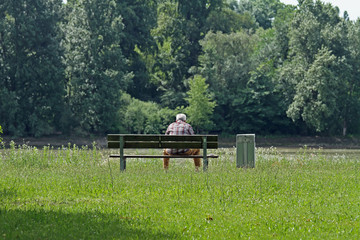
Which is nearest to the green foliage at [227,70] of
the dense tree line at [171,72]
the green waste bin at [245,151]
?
the dense tree line at [171,72]

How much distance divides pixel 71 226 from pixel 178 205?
2049 mm

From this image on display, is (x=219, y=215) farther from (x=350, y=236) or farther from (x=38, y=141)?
(x=38, y=141)

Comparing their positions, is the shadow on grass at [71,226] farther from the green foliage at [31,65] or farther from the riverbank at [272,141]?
the green foliage at [31,65]

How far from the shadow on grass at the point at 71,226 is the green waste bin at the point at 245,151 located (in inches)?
270

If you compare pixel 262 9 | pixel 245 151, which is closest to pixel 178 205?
pixel 245 151

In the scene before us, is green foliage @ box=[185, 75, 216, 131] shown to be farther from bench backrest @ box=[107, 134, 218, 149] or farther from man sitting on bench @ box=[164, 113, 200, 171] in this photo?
bench backrest @ box=[107, 134, 218, 149]

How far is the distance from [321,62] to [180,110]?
47.9 ft

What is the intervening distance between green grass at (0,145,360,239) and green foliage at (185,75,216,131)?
143 ft

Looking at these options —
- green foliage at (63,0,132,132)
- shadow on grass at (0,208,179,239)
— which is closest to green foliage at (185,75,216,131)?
green foliage at (63,0,132,132)

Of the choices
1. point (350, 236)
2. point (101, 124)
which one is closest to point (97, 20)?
point (101, 124)

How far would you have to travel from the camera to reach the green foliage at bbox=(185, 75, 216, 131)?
→ 187ft

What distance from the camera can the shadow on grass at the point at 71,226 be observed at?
714 centimetres

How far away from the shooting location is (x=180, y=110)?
60.5 metres

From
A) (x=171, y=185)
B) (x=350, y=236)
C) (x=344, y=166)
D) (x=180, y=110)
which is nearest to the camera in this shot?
(x=350, y=236)
